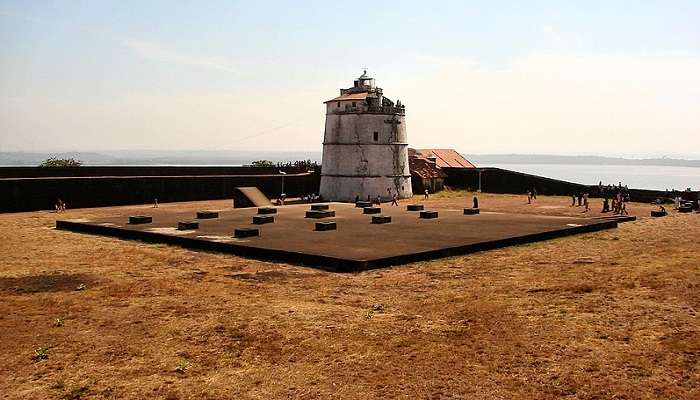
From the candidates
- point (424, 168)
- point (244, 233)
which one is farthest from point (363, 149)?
point (244, 233)

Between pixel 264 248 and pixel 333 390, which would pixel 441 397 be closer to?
pixel 333 390

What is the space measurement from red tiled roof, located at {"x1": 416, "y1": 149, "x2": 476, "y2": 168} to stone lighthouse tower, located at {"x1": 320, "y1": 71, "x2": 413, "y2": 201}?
1342cm

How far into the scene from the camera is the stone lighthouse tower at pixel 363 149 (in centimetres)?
4325

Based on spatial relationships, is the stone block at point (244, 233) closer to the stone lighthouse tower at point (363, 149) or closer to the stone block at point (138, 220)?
the stone block at point (138, 220)

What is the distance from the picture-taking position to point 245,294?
12703 millimetres

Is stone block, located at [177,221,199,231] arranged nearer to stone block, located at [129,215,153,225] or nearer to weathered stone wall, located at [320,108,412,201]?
stone block, located at [129,215,153,225]

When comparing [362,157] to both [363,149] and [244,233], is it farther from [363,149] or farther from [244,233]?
[244,233]

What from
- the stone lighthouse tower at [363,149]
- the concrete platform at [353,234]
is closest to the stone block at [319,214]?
the concrete platform at [353,234]

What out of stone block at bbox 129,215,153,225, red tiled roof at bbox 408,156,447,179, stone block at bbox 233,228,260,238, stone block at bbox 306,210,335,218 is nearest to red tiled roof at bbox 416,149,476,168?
→ red tiled roof at bbox 408,156,447,179

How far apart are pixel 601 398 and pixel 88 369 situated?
20.9 feet

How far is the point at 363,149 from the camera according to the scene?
142 ft

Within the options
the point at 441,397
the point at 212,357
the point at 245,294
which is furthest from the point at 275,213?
the point at 441,397

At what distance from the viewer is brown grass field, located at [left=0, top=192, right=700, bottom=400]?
300 inches

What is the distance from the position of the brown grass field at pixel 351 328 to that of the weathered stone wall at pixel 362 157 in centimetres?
2600
